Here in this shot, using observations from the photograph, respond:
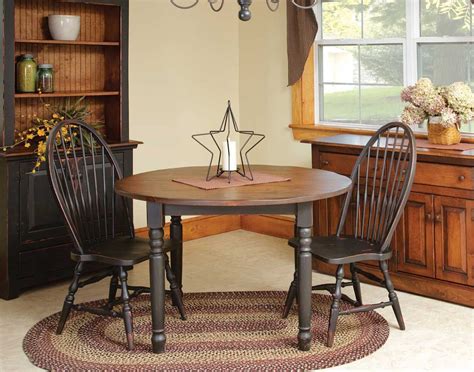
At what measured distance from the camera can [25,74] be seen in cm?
472

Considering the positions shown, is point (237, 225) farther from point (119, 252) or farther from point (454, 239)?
point (119, 252)

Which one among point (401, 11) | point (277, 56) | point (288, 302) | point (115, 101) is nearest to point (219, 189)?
point (288, 302)

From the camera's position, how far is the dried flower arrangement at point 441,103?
4.48 meters

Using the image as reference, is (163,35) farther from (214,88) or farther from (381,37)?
(381,37)

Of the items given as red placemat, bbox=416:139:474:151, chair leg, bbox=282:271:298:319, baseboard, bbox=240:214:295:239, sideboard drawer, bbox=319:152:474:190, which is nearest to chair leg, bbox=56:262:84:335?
chair leg, bbox=282:271:298:319

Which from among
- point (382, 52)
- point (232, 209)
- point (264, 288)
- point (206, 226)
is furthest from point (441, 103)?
point (206, 226)

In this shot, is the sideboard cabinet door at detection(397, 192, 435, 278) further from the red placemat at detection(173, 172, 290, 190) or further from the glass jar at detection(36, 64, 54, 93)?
the glass jar at detection(36, 64, 54, 93)

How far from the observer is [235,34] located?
20.6 feet

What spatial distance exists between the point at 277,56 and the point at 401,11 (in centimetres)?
112

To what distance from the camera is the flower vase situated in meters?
4.57

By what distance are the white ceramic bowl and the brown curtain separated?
5.16 feet

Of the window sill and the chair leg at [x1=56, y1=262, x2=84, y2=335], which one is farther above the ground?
the window sill

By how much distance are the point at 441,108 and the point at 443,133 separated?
15 cm

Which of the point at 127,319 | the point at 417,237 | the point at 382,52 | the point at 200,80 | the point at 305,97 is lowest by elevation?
the point at 127,319
